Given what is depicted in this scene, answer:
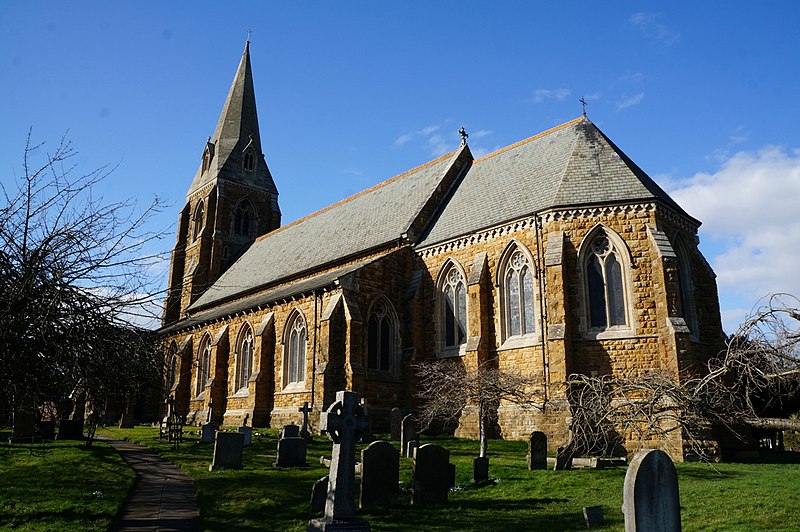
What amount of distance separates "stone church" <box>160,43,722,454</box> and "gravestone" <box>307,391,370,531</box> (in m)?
5.67

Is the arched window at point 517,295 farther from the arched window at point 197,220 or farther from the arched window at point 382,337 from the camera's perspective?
the arched window at point 197,220

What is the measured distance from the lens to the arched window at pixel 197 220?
144 ft

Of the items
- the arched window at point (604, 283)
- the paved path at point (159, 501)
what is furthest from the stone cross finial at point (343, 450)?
the arched window at point (604, 283)

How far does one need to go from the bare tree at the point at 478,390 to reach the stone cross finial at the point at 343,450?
6536mm

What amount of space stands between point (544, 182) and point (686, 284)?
238 inches

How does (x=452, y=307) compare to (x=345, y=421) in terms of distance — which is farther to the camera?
(x=452, y=307)

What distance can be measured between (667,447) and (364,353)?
36.0ft

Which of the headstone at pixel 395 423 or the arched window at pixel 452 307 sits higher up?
the arched window at pixel 452 307

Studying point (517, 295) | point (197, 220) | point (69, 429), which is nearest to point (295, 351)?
point (69, 429)

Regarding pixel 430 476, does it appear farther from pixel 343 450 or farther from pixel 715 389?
pixel 715 389

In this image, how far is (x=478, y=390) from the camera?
676 inches

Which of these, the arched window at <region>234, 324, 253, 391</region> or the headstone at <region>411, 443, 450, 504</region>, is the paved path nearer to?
the headstone at <region>411, 443, 450, 504</region>

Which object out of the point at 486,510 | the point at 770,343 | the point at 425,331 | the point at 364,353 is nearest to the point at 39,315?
the point at 486,510

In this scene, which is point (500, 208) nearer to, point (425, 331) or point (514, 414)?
point (425, 331)
